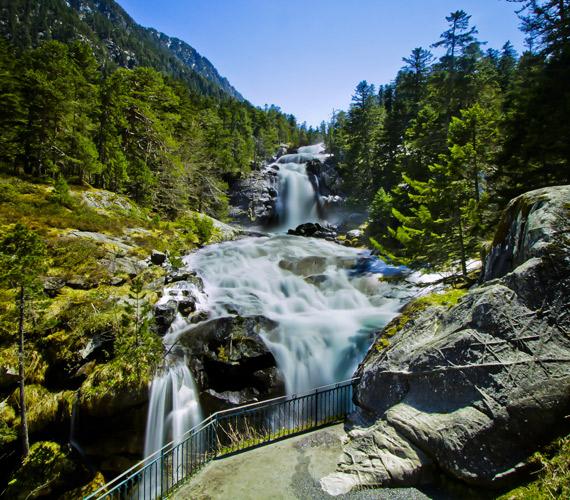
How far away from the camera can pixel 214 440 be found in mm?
10023

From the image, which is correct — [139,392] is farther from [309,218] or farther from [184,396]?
[309,218]

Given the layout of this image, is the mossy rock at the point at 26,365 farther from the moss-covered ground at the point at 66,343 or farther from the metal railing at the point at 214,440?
the metal railing at the point at 214,440

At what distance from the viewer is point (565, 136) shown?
43.3 ft

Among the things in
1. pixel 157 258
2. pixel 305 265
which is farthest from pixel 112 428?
pixel 305 265

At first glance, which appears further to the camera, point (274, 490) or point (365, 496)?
point (274, 490)

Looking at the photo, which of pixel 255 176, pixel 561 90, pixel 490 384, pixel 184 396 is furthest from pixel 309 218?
pixel 490 384

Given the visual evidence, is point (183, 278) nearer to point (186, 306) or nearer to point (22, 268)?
point (186, 306)

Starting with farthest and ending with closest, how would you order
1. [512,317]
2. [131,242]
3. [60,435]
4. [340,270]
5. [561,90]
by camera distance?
[340,270] < [131,242] < [561,90] < [60,435] < [512,317]

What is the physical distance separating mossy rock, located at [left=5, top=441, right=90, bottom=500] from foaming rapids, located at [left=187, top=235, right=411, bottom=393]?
7.41 m

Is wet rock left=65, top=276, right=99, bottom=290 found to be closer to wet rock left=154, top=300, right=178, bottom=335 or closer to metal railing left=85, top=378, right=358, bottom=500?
wet rock left=154, top=300, right=178, bottom=335

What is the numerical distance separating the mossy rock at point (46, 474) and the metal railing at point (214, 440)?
110cm

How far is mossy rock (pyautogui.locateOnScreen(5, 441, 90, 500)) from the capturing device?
366 inches

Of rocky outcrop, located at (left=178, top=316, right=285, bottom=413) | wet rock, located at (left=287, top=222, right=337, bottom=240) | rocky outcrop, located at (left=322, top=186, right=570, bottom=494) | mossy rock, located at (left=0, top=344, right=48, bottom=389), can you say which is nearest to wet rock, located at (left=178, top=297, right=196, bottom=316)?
rocky outcrop, located at (left=178, top=316, right=285, bottom=413)

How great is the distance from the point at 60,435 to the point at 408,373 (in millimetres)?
11154
